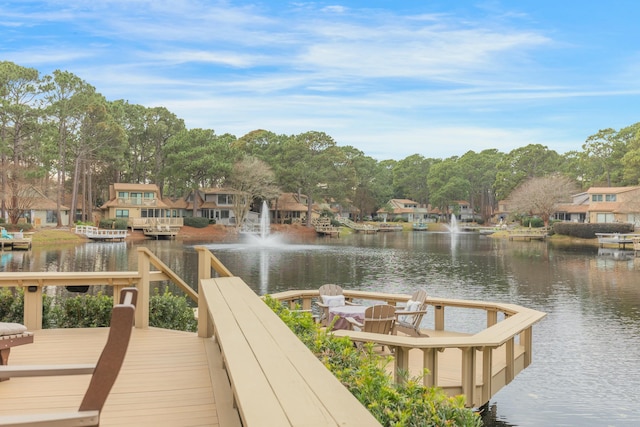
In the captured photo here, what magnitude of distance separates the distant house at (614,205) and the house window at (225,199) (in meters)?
41.1

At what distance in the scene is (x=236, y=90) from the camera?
57281mm

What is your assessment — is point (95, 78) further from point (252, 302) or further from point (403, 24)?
point (252, 302)

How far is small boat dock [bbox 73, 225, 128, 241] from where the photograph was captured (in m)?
46.9

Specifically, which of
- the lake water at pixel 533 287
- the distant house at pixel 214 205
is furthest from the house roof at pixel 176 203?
the lake water at pixel 533 287

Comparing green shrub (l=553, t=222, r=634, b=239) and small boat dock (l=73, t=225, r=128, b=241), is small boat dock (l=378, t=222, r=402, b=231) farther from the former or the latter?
small boat dock (l=73, t=225, r=128, b=241)

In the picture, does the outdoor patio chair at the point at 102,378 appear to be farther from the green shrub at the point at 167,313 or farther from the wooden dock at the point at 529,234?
the wooden dock at the point at 529,234

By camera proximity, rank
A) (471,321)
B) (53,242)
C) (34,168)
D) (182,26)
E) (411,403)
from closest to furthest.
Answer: (411,403) < (471,321) < (182,26) < (53,242) < (34,168)

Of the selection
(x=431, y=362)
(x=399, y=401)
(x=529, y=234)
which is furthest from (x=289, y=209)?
(x=399, y=401)

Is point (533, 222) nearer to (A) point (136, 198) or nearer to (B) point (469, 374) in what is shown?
(A) point (136, 198)

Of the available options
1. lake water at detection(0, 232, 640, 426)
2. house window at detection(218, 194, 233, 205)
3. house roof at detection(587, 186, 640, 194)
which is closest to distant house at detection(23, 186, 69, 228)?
lake water at detection(0, 232, 640, 426)

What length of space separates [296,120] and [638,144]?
43.7 meters

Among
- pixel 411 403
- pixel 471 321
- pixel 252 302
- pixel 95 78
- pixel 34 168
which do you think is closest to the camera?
pixel 411 403

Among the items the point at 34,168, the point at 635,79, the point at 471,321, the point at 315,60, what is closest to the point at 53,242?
the point at 34,168

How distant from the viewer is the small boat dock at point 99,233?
46.9 metres
